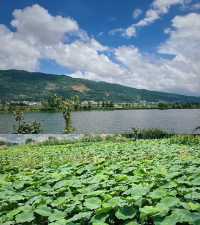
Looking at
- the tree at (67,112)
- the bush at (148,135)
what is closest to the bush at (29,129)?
the tree at (67,112)

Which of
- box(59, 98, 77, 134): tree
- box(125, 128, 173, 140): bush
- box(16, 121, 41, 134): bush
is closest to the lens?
box(125, 128, 173, 140): bush

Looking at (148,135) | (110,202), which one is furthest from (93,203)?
(148,135)

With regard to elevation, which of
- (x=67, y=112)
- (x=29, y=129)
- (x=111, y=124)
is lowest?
(x=111, y=124)

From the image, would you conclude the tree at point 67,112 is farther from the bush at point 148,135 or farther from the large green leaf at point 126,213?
the large green leaf at point 126,213

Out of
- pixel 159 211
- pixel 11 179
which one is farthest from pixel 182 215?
pixel 11 179

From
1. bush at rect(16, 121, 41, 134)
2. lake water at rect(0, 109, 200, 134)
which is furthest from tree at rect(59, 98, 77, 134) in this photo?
bush at rect(16, 121, 41, 134)

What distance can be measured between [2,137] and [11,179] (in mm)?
30149

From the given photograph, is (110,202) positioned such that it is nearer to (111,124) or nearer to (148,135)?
(148,135)

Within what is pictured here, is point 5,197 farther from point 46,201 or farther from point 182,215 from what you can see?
point 182,215

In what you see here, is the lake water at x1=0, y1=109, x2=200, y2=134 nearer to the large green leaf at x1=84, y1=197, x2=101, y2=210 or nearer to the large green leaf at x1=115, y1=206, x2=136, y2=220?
the large green leaf at x1=84, y1=197, x2=101, y2=210

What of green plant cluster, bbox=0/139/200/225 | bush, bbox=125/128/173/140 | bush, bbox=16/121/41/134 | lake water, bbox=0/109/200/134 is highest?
green plant cluster, bbox=0/139/200/225

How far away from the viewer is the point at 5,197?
621cm

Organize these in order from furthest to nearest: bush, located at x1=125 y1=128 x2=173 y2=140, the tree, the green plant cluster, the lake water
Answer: the lake water
the tree
bush, located at x1=125 y1=128 x2=173 y2=140
the green plant cluster

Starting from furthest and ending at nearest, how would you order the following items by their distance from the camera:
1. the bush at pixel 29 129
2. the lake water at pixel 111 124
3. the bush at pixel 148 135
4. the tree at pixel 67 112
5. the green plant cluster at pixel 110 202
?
the lake water at pixel 111 124
the bush at pixel 29 129
the tree at pixel 67 112
the bush at pixel 148 135
the green plant cluster at pixel 110 202
